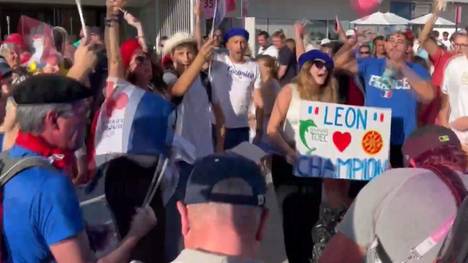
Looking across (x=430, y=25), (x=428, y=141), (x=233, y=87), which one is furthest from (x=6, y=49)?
(x=428, y=141)

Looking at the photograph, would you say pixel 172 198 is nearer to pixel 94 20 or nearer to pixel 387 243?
pixel 387 243

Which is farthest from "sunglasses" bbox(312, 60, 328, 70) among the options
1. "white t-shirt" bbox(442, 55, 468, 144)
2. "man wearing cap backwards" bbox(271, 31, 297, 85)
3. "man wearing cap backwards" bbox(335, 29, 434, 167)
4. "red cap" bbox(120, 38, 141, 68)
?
"man wearing cap backwards" bbox(271, 31, 297, 85)

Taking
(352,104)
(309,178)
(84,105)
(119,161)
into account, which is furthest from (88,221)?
(352,104)

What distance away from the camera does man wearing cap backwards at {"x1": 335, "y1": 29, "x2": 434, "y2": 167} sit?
611 cm

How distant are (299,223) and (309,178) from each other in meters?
0.37

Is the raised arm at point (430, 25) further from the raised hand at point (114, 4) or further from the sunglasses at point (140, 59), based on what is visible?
the raised hand at point (114, 4)

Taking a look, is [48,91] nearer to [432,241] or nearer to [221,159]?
[221,159]

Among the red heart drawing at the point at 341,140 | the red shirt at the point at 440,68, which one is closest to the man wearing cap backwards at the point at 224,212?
the red heart drawing at the point at 341,140

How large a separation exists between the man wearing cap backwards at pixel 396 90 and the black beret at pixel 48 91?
364cm

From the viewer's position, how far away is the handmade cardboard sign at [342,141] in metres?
5.68

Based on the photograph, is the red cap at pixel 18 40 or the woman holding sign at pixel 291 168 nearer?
the woman holding sign at pixel 291 168

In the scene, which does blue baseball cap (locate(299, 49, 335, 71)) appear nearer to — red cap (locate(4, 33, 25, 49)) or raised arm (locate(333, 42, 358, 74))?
raised arm (locate(333, 42, 358, 74))

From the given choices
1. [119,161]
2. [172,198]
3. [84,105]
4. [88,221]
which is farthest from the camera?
[172,198]

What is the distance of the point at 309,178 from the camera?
5.70 m
